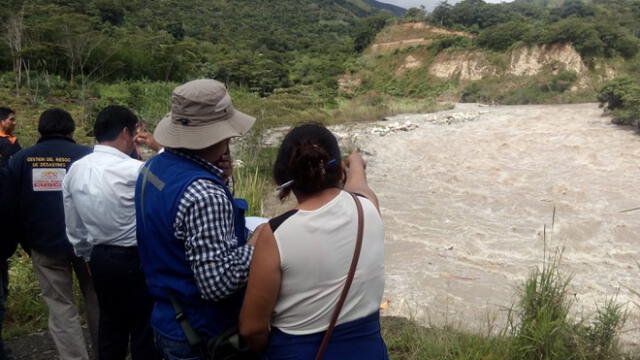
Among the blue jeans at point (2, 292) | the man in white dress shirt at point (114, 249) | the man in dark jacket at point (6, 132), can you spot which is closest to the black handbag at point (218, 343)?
the man in white dress shirt at point (114, 249)

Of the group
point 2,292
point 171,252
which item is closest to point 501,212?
point 2,292

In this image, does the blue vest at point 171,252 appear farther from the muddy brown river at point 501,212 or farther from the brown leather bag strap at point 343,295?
the muddy brown river at point 501,212

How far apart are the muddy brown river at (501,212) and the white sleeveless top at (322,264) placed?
2533 mm

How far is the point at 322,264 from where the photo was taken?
1.51 m

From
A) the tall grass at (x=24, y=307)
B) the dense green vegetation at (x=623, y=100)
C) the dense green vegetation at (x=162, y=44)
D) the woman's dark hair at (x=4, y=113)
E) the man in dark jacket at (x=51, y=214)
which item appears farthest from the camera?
the dense green vegetation at (x=162, y=44)

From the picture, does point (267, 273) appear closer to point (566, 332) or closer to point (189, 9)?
point (566, 332)

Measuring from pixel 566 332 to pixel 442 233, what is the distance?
210 inches

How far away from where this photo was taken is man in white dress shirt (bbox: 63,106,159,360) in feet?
8.01

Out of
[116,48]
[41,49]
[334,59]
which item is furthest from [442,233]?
[334,59]

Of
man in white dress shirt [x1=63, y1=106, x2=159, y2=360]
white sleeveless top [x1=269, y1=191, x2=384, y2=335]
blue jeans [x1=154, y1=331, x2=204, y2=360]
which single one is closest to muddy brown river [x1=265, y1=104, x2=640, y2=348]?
white sleeveless top [x1=269, y1=191, x2=384, y2=335]

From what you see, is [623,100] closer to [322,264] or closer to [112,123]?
[112,123]

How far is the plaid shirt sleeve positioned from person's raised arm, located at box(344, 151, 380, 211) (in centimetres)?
47

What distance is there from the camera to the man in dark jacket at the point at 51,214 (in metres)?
2.87

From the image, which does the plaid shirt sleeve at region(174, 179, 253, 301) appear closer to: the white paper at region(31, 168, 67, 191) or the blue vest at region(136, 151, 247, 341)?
the blue vest at region(136, 151, 247, 341)
